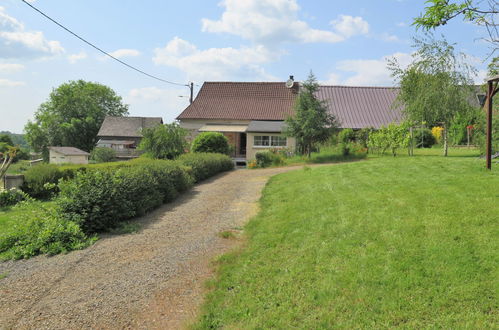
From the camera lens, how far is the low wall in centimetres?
1471

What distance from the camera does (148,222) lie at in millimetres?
9023

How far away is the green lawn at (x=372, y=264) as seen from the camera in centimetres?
398

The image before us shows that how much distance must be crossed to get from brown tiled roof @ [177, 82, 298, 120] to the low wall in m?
21.3

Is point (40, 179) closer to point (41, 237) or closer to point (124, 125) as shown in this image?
point (41, 237)

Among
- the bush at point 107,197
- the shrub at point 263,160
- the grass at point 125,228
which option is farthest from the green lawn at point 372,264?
the shrub at point 263,160

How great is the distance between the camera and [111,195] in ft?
28.8

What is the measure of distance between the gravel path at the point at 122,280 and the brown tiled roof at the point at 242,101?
27.6 metres

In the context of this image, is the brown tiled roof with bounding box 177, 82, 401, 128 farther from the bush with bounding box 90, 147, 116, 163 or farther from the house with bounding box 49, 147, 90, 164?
the house with bounding box 49, 147, 90, 164

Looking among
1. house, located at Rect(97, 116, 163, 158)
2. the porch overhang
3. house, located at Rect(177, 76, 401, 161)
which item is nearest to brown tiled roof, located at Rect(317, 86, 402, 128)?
house, located at Rect(177, 76, 401, 161)

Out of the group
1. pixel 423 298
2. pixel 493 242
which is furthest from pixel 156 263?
pixel 493 242

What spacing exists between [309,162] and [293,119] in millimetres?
3490

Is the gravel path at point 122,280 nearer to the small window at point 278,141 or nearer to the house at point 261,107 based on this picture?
the small window at point 278,141

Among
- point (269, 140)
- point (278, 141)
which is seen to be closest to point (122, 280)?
point (269, 140)

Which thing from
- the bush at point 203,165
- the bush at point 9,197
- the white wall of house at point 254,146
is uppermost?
the white wall of house at point 254,146
